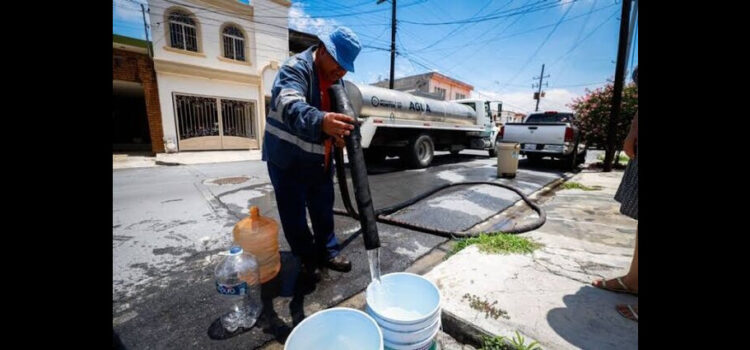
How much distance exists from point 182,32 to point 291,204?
12361 millimetres

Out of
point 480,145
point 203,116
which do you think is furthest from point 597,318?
point 203,116

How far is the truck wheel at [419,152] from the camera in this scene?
8.09 metres

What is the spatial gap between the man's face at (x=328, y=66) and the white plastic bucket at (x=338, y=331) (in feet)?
5.05

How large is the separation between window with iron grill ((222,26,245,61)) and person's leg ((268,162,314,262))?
12362 mm

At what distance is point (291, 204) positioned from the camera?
2.21m

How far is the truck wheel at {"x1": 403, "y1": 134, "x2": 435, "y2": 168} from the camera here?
809 cm

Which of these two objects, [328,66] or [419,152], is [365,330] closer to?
[328,66]

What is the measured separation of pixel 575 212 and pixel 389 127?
441 centimetres

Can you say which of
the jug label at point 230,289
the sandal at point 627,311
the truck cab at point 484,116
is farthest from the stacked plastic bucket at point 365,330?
the truck cab at point 484,116

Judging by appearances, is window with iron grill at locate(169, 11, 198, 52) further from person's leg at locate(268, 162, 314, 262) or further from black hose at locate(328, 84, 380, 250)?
black hose at locate(328, 84, 380, 250)

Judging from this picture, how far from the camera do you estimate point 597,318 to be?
174 centimetres

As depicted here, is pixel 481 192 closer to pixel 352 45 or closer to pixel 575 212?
pixel 575 212

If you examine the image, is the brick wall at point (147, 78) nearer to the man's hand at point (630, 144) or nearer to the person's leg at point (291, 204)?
the person's leg at point (291, 204)

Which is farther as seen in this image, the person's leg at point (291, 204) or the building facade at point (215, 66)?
the building facade at point (215, 66)
